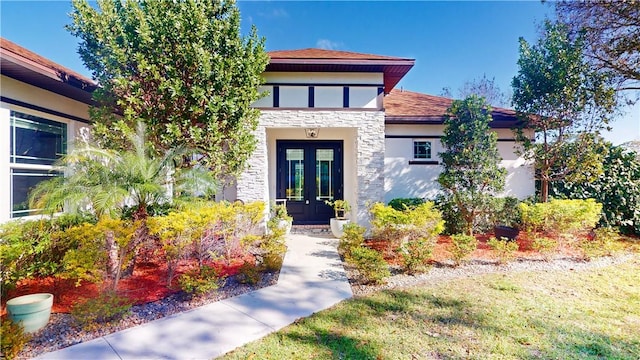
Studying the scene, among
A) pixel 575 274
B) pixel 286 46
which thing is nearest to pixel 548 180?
pixel 575 274

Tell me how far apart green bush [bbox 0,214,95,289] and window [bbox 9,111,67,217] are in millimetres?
1089

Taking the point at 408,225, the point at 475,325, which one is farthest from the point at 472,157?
the point at 475,325

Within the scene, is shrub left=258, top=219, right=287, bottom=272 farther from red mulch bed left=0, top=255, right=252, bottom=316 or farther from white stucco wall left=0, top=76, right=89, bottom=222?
white stucco wall left=0, top=76, right=89, bottom=222

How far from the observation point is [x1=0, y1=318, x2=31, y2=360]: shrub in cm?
257

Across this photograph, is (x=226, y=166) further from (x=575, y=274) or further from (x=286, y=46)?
(x=575, y=274)

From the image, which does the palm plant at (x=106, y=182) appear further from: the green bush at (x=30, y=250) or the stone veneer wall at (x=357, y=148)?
the stone veneer wall at (x=357, y=148)

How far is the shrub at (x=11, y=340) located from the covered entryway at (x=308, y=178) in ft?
23.1

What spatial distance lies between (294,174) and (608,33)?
10646 millimetres

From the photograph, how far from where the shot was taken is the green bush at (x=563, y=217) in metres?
6.56

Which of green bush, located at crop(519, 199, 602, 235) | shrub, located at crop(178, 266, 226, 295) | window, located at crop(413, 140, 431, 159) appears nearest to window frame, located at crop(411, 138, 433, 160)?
window, located at crop(413, 140, 431, 159)

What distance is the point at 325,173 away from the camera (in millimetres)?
9562

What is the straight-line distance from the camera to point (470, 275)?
5176 mm

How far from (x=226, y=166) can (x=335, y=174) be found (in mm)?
4149

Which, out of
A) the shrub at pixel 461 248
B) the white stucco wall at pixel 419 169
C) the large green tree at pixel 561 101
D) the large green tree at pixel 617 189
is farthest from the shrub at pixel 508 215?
the shrub at pixel 461 248
